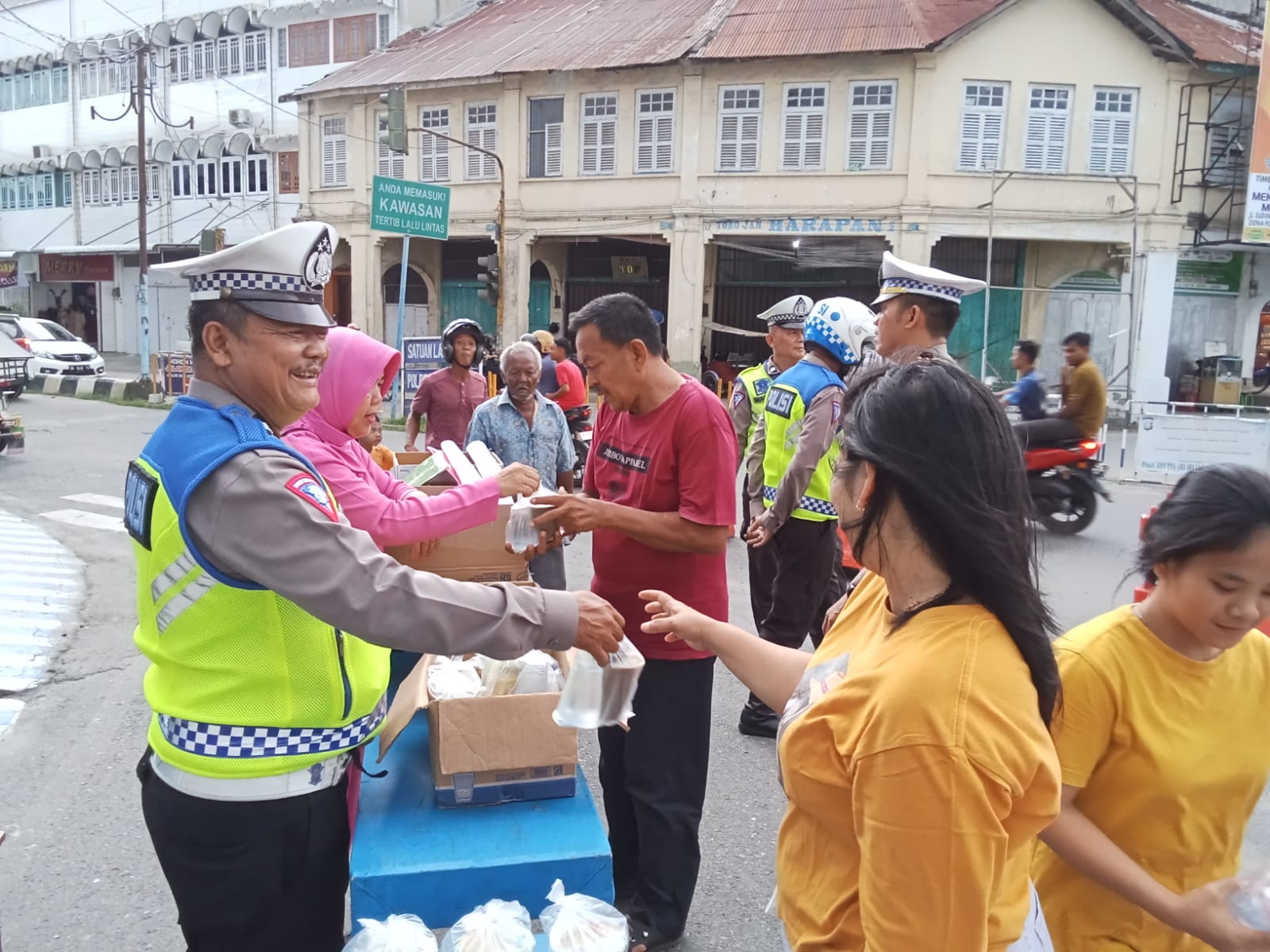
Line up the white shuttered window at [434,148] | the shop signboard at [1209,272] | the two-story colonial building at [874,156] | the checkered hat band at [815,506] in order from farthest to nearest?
the white shuttered window at [434,148] < the shop signboard at [1209,272] < the two-story colonial building at [874,156] < the checkered hat band at [815,506]

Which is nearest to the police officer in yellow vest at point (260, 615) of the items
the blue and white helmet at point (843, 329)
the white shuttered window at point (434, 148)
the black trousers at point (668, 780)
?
the black trousers at point (668, 780)

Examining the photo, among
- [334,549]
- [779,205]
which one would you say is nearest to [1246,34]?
[779,205]

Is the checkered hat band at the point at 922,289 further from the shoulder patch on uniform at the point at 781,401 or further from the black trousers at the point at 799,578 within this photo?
the black trousers at the point at 799,578

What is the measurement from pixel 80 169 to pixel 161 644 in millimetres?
34380

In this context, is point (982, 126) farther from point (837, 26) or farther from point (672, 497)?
point (672, 497)

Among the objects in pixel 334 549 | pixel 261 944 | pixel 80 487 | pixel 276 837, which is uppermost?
→ pixel 334 549

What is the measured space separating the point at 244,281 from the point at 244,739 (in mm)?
855

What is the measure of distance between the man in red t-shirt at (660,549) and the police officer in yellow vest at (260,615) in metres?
0.84

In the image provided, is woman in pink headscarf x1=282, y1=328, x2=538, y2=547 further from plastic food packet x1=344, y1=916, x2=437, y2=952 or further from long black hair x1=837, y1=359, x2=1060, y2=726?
long black hair x1=837, y1=359, x2=1060, y2=726

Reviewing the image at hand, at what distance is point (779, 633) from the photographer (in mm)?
4504

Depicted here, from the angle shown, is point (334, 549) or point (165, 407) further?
point (165, 407)

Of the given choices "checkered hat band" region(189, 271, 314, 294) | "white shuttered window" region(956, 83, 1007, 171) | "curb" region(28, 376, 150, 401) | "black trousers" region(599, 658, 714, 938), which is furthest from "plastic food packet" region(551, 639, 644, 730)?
Answer: "curb" region(28, 376, 150, 401)

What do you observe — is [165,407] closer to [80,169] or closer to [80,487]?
[80,487]

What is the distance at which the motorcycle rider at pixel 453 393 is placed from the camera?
7.17m
